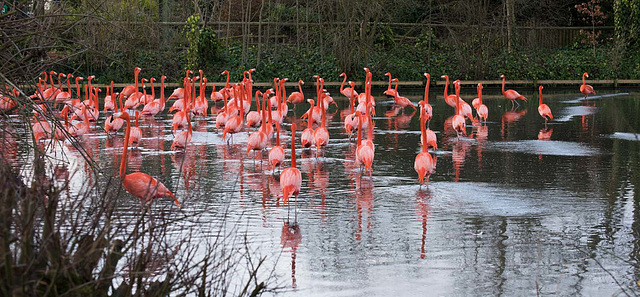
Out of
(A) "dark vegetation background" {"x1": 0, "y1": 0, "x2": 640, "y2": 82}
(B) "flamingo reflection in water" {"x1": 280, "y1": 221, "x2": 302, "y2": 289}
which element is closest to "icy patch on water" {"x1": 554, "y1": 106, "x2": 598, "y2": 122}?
(A) "dark vegetation background" {"x1": 0, "y1": 0, "x2": 640, "y2": 82}

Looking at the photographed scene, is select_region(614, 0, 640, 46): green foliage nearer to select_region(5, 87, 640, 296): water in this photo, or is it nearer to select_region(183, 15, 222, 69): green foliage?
select_region(183, 15, 222, 69): green foliage

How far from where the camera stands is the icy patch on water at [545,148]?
12.2 metres

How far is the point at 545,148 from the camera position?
12781mm

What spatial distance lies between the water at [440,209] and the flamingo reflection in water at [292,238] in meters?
0.02

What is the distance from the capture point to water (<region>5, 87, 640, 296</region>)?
19.2 feet

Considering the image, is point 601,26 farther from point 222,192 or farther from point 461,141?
point 222,192

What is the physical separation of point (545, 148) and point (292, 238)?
6.98 metres

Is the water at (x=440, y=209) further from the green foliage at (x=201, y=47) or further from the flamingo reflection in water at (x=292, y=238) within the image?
the green foliage at (x=201, y=47)

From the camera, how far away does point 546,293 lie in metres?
5.50

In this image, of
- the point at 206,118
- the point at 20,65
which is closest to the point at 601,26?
the point at 206,118

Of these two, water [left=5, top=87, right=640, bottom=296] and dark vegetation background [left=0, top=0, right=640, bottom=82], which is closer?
water [left=5, top=87, right=640, bottom=296]

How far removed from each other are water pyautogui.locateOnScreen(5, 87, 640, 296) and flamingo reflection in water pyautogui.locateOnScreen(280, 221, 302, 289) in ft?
0.06

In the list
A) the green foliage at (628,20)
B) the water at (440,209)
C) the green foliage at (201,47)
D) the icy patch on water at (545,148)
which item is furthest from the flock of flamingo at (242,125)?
the green foliage at (628,20)

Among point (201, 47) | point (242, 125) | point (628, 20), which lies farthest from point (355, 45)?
point (242, 125)
